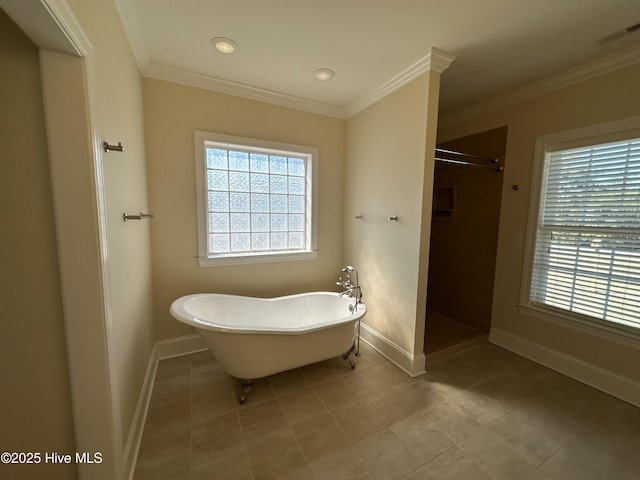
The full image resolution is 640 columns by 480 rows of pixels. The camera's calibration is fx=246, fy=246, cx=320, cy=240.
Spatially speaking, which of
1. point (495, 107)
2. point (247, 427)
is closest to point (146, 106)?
point (247, 427)

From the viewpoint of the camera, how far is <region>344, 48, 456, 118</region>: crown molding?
1777 mm

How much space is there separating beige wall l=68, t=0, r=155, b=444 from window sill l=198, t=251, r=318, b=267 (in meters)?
0.55

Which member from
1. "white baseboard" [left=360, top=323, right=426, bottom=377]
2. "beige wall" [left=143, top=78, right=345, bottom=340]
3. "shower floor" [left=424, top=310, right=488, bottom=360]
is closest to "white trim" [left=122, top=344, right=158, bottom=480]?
"beige wall" [left=143, top=78, right=345, bottom=340]

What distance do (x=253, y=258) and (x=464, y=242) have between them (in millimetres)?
2445

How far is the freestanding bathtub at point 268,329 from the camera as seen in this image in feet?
5.50

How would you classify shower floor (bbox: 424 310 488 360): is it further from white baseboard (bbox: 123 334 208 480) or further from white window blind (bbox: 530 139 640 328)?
white baseboard (bbox: 123 334 208 480)

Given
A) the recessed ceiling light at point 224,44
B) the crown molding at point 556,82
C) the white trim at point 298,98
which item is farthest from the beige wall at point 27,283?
the crown molding at point 556,82

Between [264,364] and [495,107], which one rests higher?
[495,107]

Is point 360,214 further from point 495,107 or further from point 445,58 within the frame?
point 495,107

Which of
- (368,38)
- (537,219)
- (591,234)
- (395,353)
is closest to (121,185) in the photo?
(368,38)

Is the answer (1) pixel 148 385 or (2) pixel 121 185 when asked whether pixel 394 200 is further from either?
(1) pixel 148 385

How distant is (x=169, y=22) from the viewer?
154cm

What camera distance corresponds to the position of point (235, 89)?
7.52 ft

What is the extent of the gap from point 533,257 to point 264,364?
2543 mm
